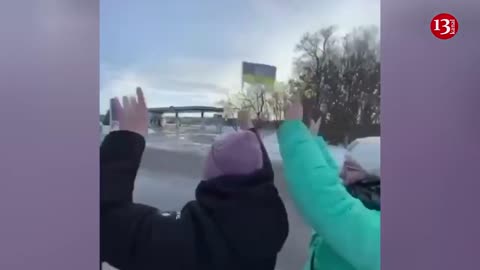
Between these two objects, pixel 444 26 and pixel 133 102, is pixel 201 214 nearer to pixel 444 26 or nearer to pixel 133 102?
pixel 133 102

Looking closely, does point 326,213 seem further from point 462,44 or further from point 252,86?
point 462,44

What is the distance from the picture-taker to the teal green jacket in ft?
4.84

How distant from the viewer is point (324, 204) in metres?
1.50

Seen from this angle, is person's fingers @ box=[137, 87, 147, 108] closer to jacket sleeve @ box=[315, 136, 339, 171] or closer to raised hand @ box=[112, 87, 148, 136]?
raised hand @ box=[112, 87, 148, 136]

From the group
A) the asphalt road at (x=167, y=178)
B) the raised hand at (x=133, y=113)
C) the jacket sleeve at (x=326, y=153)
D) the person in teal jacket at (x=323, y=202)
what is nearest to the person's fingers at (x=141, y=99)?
the raised hand at (x=133, y=113)

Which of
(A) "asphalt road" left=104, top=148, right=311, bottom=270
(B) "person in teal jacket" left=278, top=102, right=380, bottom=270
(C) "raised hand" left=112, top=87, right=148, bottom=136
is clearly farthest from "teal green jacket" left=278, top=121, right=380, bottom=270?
(C) "raised hand" left=112, top=87, right=148, bottom=136

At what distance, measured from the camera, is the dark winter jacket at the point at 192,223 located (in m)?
1.40

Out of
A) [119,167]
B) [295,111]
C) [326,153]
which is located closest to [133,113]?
[119,167]

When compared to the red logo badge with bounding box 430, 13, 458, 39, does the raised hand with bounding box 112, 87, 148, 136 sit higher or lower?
lower

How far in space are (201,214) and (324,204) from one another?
36 cm

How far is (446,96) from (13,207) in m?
1.19

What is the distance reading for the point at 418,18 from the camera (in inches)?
55.9

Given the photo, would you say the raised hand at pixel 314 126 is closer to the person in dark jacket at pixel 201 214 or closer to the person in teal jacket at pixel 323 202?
the person in teal jacket at pixel 323 202

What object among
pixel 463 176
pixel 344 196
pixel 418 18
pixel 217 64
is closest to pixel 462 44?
pixel 418 18
